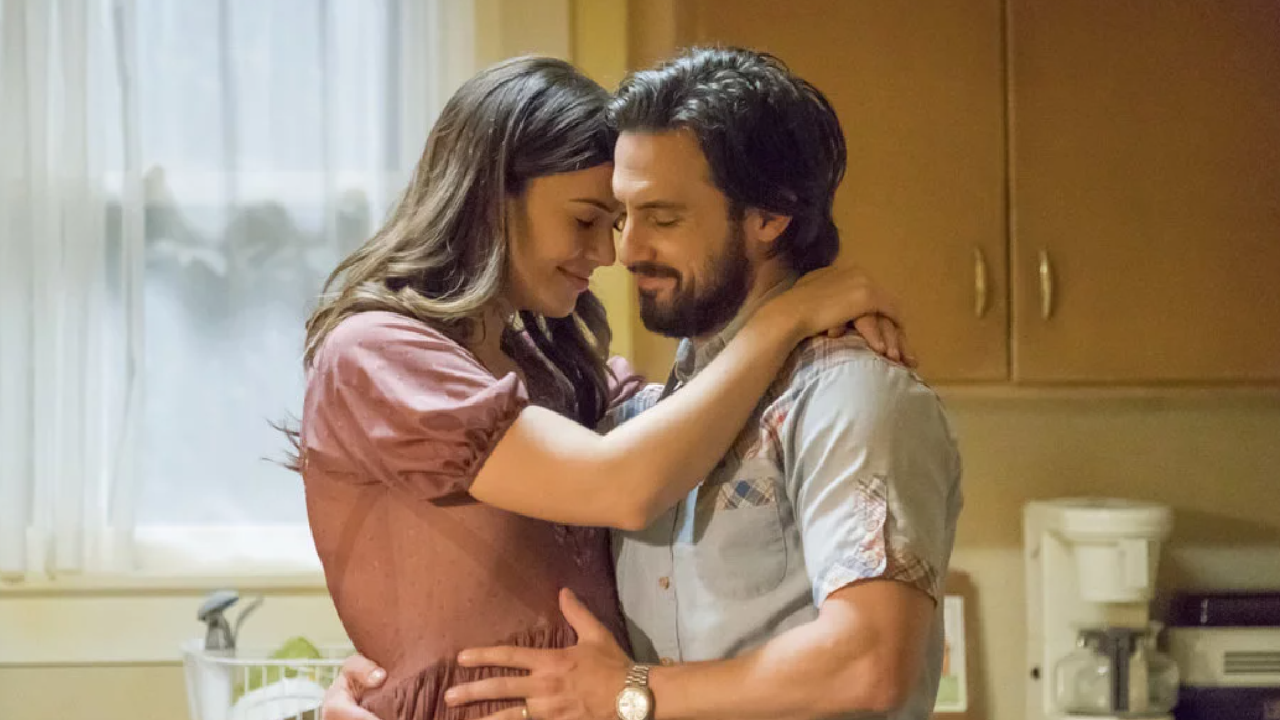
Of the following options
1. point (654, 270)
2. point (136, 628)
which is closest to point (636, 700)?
point (654, 270)

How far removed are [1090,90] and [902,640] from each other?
1226 millimetres

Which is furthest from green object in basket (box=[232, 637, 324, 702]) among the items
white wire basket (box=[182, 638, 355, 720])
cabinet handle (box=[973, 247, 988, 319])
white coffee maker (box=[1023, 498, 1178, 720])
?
white coffee maker (box=[1023, 498, 1178, 720])

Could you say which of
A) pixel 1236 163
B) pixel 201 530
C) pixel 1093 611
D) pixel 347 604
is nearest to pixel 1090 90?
pixel 1236 163

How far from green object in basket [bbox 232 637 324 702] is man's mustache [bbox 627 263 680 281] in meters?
0.91

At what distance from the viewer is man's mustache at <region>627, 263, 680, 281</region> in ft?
4.05

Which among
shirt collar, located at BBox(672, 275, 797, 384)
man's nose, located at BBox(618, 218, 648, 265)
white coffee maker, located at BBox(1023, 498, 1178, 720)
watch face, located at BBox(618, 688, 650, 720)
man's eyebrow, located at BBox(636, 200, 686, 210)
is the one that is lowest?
white coffee maker, located at BBox(1023, 498, 1178, 720)

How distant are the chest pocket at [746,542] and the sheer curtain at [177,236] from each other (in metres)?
1.14

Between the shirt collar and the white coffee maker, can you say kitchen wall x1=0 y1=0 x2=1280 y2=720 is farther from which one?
the shirt collar

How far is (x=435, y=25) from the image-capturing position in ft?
7.07

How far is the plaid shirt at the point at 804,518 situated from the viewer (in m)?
1.08

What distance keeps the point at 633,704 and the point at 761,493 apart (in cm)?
22

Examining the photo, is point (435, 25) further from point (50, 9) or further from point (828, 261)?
point (828, 261)

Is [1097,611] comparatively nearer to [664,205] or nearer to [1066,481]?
[1066,481]

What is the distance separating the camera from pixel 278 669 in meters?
1.88
